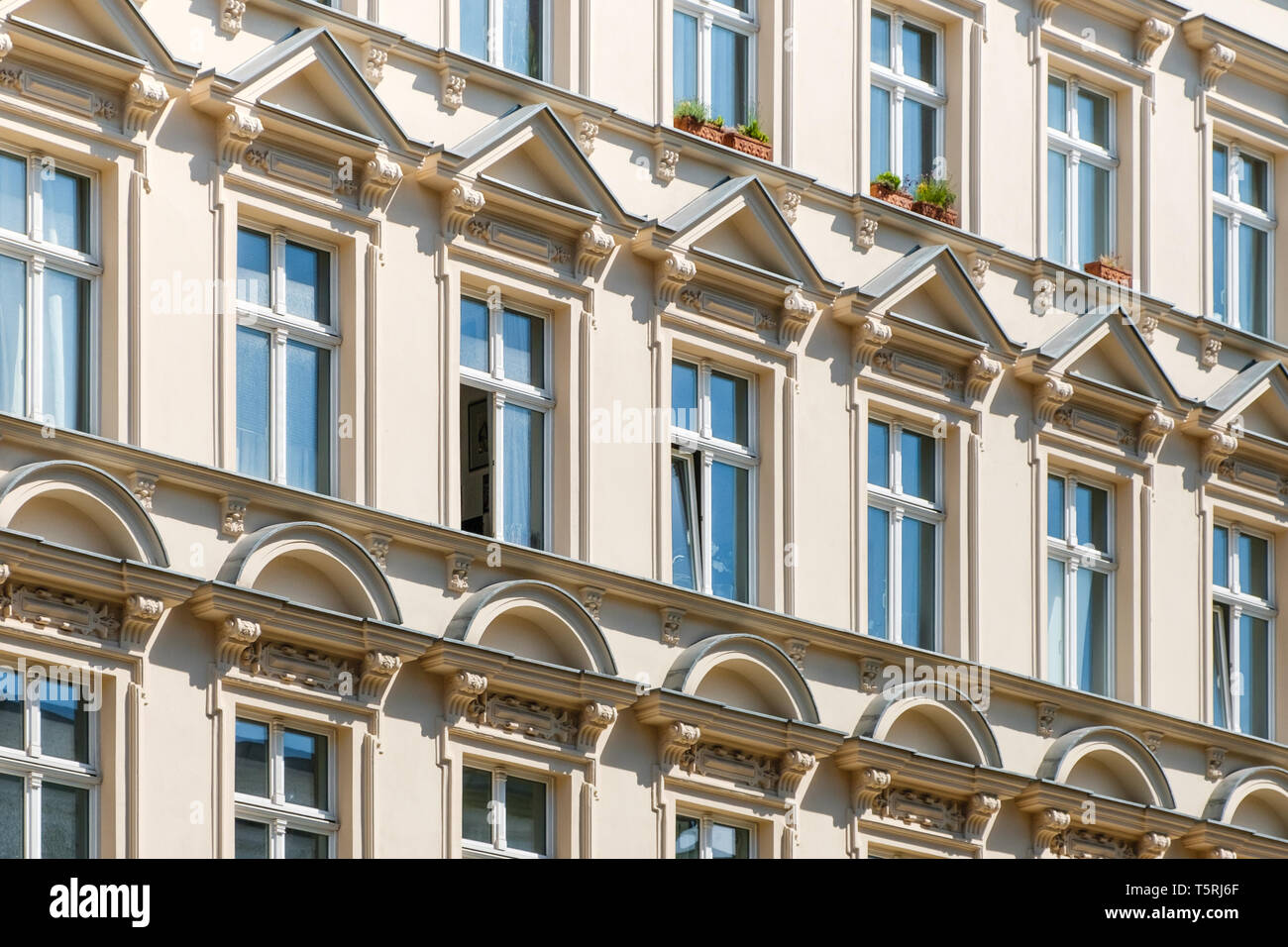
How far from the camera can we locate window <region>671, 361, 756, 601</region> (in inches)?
1043

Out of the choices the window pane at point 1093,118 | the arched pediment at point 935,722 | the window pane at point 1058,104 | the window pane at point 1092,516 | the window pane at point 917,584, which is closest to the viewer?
the arched pediment at point 935,722

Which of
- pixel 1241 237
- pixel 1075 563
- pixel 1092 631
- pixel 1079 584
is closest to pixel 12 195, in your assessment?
pixel 1075 563

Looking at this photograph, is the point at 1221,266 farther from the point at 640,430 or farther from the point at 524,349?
the point at 524,349

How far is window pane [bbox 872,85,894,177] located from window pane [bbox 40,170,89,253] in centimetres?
788

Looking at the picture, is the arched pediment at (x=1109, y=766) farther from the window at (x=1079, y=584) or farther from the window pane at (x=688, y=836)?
the window pane at (x=688, y=836)

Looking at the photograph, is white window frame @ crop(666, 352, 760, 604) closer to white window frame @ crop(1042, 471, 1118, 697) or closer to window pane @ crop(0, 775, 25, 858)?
white window frame @ crop(1042, 471, 1118, 697)

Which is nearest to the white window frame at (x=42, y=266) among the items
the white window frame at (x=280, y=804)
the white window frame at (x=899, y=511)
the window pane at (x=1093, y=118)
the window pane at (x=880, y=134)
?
the white window frame at (x=280, y=804)

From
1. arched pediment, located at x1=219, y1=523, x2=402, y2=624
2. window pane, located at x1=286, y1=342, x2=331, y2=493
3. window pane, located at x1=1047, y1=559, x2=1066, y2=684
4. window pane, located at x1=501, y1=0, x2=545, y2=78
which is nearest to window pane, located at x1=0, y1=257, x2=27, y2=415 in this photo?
arched pediment, located at x1=219, y1=523, x2=402, y2=624

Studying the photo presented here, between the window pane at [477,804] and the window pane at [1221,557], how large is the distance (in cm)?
885

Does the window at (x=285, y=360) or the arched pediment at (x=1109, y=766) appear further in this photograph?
the arched pediment at (x=1109, y=766)

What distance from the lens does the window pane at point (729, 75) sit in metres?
27.7

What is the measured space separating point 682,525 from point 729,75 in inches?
154

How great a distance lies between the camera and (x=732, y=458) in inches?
1061

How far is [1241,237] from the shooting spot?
32156 mm
